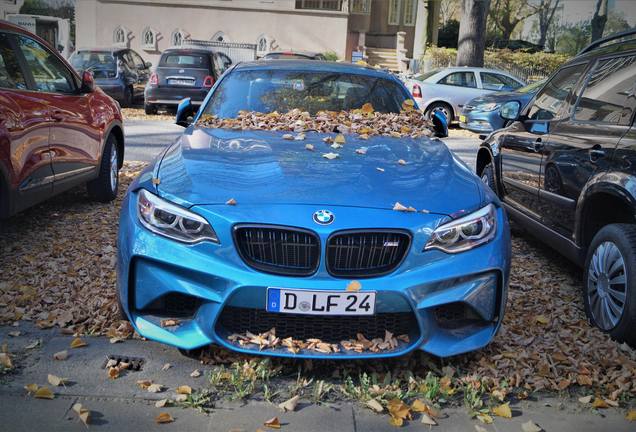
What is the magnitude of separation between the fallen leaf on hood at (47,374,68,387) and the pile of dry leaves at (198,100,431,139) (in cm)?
210

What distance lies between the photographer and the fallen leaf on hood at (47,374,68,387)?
3.41 m

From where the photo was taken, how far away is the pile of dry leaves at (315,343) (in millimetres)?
3357

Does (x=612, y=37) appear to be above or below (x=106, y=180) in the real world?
above

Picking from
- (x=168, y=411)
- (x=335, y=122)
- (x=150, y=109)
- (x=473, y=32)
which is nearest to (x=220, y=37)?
(x=473, y=32)

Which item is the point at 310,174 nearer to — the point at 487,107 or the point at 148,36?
the point at 487,107

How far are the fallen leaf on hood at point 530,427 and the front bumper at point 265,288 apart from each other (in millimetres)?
448

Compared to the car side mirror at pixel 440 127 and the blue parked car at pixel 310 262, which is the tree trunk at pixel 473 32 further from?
the blue parked car at pixel 310 262

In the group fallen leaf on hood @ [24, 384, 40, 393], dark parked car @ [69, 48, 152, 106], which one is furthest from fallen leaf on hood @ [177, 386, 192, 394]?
dark parked car @ [69, 48, 152, 106]

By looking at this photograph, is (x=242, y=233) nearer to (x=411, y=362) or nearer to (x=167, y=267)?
(x=167, y=267)

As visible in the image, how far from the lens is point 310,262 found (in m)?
3.35

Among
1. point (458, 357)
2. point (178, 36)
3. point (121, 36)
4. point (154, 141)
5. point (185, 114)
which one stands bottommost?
point (154, 141)

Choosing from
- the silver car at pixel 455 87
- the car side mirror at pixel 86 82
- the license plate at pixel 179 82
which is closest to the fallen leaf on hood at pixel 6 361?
the car side mirror at pixel 86 82

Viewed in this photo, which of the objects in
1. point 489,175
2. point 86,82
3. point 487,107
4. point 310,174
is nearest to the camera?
point 310,174

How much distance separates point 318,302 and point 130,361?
111 cm
